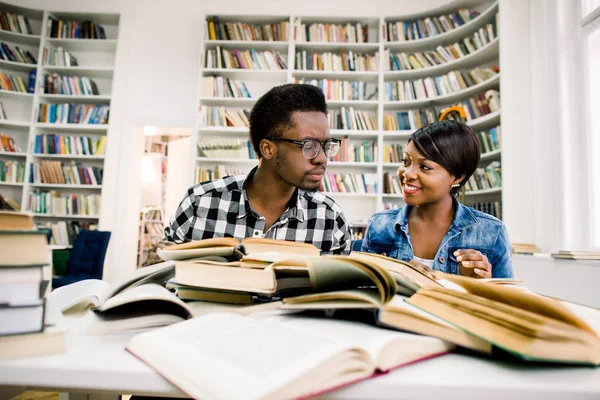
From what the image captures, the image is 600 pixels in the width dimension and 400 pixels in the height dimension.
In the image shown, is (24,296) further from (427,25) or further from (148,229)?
(148,229)

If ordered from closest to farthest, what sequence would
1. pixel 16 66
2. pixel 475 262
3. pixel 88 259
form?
pixel 475 262, pixel 88 259, pixel 16 66

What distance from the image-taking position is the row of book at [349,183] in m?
3.85

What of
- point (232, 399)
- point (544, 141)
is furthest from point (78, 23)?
point (232, 399)

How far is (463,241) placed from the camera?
136cm

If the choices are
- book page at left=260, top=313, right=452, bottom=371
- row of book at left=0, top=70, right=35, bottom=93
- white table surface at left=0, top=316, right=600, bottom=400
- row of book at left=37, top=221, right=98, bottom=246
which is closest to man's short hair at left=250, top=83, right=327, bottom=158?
book page at left=260, top=313, right=452, bottom=371

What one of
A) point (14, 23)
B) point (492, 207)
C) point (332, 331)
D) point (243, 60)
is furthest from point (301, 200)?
point (14, 23)

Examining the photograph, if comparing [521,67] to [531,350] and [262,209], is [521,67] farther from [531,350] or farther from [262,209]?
[531,350]

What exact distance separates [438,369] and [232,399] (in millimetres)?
187

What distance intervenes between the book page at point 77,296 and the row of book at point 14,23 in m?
4.96

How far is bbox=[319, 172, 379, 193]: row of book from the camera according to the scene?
3848 mm

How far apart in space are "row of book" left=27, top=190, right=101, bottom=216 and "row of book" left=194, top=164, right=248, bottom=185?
1.27 meters

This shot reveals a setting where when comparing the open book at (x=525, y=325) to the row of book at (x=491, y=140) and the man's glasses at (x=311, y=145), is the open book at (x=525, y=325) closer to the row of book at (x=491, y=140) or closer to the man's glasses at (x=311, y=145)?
the man's glasses at (x=311, y=145)

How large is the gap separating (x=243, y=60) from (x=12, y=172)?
285 centimetres

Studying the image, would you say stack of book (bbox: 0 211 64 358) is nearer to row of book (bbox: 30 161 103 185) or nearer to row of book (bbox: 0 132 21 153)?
row of book (bbox: 30 161 103 185)
